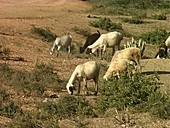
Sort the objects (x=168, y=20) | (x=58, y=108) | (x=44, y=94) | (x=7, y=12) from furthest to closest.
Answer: (x=168, y=20) → (x=7, y=12) → (x=44, y=94) → (x=58, y=108)

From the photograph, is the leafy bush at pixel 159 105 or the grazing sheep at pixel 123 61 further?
the grazing sheep at pixel 123 61

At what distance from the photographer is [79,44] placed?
25875 mm

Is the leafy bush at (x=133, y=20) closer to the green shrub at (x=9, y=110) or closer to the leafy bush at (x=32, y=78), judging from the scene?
the leafy bush at (x=32, y=78)

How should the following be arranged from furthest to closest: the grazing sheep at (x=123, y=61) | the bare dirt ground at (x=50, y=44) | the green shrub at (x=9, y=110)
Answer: the bare dirt ground at (x=50, y=44), the grazing sheep at (x=123, y=61), the green shrub at (x=9, y=110)

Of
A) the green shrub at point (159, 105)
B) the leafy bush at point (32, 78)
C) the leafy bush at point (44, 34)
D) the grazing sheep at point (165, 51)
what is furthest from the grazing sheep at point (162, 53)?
the green shrub at point (159, 105)

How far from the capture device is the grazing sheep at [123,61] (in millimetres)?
15023

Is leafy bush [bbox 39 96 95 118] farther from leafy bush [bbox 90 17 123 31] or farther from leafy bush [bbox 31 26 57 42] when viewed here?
leafy bush [bbox 90 17 123 31]

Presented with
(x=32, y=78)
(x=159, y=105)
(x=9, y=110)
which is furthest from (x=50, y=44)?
(x=159, y=105)

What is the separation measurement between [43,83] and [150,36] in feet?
46.1

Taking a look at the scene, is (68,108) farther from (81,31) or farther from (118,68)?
(81,31)

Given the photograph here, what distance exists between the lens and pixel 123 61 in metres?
15.5

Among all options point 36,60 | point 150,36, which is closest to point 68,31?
point 150,36

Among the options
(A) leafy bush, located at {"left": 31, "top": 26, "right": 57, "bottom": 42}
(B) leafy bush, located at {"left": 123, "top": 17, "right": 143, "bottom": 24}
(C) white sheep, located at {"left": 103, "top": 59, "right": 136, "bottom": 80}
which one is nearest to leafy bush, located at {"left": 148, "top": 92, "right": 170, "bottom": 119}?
(C) white sheep, located at {"left": 103, "top": 59, "right": 136, "bottom": 80}

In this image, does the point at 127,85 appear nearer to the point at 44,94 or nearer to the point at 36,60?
the point at 44,94
